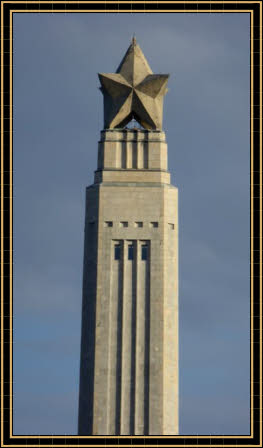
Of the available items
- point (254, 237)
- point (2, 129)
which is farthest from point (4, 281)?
point (254, 237)

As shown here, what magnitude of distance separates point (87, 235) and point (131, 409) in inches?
457

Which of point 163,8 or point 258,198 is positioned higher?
point 163,8

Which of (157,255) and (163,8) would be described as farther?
(157,255)

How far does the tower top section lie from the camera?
3590 inches

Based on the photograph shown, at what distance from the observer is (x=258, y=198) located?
70.4 meters

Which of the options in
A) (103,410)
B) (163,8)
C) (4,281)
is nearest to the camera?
(4,281)

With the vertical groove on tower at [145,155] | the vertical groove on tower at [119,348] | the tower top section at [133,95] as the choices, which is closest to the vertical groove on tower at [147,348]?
the vertical groove on tower at [119,348]

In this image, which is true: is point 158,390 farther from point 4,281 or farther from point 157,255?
point 4,281

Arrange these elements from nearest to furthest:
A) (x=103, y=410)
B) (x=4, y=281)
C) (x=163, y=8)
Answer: (x=4, y=281) < (x=163, y=8) < (x=103, y=410)

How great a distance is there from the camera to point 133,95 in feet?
299

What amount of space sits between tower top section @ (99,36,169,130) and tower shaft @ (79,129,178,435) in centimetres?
106

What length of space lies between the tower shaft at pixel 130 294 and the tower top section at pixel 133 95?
1.06 metres

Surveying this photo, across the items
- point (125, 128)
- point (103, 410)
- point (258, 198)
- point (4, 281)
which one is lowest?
point (103, 410)

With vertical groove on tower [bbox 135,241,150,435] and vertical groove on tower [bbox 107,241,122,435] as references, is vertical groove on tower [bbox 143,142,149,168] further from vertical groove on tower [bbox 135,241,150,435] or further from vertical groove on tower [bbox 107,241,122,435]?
vertical groove on tower [bbox 107,241,122,435]
